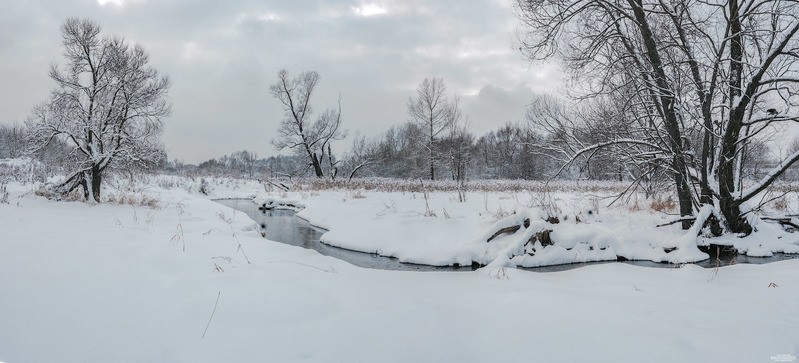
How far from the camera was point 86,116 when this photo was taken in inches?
380

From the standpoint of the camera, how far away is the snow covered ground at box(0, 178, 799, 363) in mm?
2338

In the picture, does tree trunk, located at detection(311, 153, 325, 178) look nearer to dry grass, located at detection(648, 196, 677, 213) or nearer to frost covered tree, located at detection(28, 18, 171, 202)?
frost covered tree, located at detection(28, 18, 171, 202)

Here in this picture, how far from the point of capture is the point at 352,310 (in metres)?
3.02

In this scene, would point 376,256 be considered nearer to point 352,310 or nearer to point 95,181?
point 352,310

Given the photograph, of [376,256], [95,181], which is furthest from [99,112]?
[376,256]

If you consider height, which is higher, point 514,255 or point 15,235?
point 15,235

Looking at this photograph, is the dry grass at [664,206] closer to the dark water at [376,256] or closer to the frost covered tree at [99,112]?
the dark water at [376,256]

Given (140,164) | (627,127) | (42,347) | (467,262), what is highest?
(627,127)

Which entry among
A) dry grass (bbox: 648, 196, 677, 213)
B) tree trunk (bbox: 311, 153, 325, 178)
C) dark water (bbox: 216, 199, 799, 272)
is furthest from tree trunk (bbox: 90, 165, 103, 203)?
tree trunk (bbox: 311, 153, 325, 178)

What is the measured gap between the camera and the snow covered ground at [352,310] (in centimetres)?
234

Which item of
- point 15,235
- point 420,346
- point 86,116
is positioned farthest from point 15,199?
point 420,346

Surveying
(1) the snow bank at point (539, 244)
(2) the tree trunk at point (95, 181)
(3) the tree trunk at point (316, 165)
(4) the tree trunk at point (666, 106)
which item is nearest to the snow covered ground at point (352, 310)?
(1) the snow bank at point (539, 244)

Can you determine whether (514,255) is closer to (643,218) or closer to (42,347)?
(643,218)

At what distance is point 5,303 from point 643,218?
1056 centimetres
